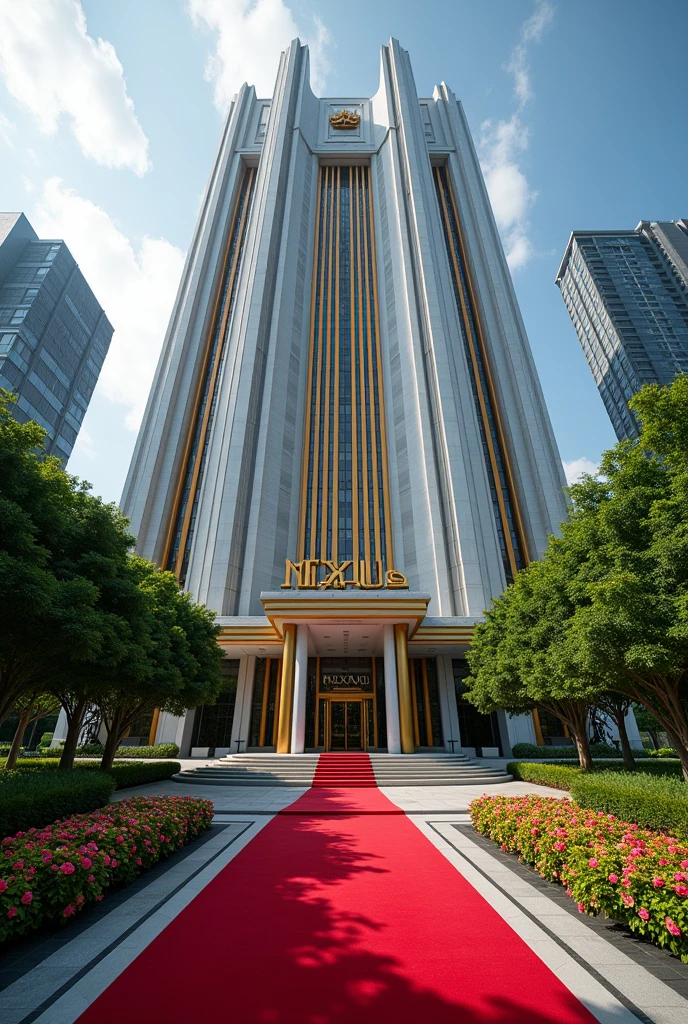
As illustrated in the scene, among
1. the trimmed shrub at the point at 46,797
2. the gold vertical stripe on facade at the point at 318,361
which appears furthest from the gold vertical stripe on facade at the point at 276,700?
the trimmed shrub at the point at 46,797

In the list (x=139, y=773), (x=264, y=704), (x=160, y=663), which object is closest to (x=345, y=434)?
(x=264, y=704)

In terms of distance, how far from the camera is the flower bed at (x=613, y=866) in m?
5.18

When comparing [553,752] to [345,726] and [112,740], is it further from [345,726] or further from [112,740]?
[112,740]

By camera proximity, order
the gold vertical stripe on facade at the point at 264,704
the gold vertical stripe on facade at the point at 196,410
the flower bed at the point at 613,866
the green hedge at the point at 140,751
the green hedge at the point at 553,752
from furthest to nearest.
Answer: the gold vertical stripe on facade at the point at 196,410 → the gold vertical stripe on facade at the point at 264,704 → the green hedge at the point at 553,752 → the green hedge at the point at 140,751 → the flower bed at the point at 613,866

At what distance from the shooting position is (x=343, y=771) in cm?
2052

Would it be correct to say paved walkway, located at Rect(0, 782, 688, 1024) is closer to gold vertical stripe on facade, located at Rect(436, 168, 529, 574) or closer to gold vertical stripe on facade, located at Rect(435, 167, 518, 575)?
gold vertical stripe on facade, located at Rect(435, 167, 518, 575)

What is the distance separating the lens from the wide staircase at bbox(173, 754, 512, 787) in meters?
19.3

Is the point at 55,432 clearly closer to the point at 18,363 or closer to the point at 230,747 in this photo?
the point at 18,363

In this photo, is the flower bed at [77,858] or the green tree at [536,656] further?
the green tree at [536,656]

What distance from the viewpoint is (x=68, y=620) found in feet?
36.7

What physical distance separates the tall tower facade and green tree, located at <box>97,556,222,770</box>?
514cm

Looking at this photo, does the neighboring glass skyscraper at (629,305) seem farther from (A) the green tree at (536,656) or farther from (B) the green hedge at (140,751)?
(B) the green hedge at (140,751)

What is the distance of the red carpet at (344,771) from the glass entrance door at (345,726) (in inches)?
297

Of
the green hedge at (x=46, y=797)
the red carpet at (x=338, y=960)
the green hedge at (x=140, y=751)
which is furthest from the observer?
the green hedge at (x=140, y=751)
